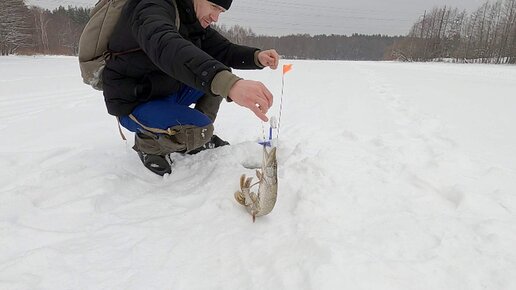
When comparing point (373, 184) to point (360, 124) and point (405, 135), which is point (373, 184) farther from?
point (360, 124)

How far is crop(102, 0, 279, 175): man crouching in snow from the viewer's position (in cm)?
166

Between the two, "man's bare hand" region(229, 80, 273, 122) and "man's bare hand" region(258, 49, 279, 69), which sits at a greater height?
"man's bare hand" region(258, 49, 279, 69)

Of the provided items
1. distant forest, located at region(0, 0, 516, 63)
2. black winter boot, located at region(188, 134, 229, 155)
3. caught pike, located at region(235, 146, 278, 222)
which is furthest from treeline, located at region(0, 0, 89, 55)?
caught pike, located at region(235, 146, 278, 222)

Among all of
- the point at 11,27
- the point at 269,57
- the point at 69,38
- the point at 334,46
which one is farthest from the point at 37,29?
the point at 334,46

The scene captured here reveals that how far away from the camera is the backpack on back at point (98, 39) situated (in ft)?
7.62

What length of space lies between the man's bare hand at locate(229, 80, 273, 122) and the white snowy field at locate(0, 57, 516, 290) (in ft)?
2.26

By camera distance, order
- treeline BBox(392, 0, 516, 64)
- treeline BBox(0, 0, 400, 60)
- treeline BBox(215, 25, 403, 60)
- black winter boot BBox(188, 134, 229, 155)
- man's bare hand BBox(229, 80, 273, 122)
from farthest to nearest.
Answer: treeline BBox(215, 25, 403, 60)
treeline BBox(392, 0, 516, 64)
treeline BBox(0, 0, 400, 60)
black winter boot BBox(188, 134, 229, 155)
man's bare hand BBox(229, 80, 273, 122)

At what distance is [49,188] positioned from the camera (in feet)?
7.45

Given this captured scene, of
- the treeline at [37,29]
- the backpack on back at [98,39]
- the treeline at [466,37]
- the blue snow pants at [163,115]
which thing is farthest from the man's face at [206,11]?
the treeline at [466,37]

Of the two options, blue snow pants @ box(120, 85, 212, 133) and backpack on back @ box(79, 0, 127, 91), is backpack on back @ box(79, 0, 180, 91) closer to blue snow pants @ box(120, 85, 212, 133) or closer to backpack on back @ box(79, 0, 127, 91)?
backpack on back @ box(79, 0, 127, 91)

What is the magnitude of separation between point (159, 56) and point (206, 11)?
0.84 meters

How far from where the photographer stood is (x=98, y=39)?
2395mm

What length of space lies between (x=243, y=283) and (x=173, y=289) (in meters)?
0.30

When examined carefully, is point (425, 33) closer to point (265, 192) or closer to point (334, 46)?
point (334, 46)
